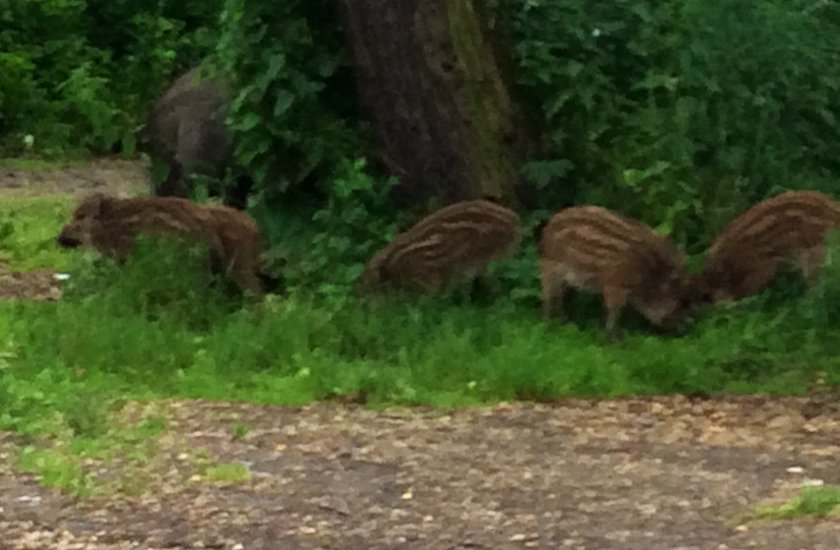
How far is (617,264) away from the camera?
784 cm

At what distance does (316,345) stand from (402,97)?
2.25 metres

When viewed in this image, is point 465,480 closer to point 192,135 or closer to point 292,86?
point 292,86

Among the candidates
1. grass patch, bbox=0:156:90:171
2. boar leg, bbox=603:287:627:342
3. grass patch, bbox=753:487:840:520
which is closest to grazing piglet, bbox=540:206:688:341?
boar leg, bbox=603:287:627:342

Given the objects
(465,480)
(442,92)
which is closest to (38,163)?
(442,92)

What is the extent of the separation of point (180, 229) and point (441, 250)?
1.38m

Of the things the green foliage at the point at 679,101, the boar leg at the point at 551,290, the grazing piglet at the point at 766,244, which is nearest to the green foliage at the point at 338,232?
the green foliage at the point at 679,101

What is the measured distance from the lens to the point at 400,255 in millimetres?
8383

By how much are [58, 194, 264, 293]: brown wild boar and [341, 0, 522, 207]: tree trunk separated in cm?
106

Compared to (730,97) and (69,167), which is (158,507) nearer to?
(730,97)

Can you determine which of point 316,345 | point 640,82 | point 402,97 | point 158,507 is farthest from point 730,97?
point 158,507

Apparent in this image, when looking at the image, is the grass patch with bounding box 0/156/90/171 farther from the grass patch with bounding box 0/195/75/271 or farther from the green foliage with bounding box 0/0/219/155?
the grass patch with bounding box 0/195/75/271

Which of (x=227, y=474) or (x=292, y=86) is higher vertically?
(x=292, y=86)

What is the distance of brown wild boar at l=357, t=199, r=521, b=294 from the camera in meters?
8.37

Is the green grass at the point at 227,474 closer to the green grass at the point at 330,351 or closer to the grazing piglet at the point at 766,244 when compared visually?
the green grass at the point at 330,351
